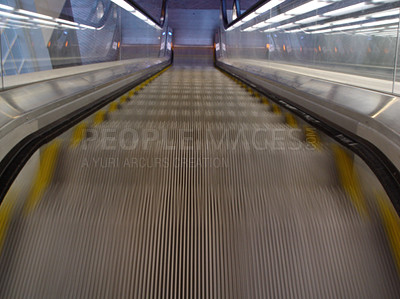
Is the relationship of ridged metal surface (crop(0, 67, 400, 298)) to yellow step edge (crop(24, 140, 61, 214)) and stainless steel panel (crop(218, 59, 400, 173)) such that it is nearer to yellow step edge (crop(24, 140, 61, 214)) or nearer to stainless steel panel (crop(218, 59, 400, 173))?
yellow step edge (crop(24, 140, 61, 214))

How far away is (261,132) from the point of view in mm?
2693

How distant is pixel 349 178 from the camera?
1.97m

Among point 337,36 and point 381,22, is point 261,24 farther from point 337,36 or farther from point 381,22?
point 381,22

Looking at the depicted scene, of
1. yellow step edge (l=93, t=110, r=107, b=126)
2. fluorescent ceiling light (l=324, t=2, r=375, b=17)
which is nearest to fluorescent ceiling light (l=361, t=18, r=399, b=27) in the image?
fluorescent ceiling light (l=324, t=2, r=375, b=17)

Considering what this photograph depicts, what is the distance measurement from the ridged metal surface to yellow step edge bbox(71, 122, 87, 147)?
142mm

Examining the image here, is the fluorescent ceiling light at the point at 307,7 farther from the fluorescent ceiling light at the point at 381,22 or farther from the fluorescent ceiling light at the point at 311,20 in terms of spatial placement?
the fluorescent ceiling light at the point at 381,22

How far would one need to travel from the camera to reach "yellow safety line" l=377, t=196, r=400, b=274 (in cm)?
153

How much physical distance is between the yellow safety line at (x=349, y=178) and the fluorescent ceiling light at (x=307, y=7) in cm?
290

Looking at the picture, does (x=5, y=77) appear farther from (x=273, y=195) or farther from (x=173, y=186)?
(x=273, y=195)

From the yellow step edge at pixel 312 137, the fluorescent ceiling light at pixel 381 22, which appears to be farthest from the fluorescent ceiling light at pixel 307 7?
the yellow step edge at pixel 312 137

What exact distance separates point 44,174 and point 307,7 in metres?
4.36

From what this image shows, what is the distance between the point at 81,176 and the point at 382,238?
1.56m

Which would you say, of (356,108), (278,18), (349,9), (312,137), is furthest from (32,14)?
(278,18)

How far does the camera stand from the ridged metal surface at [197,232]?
56.2 inches
